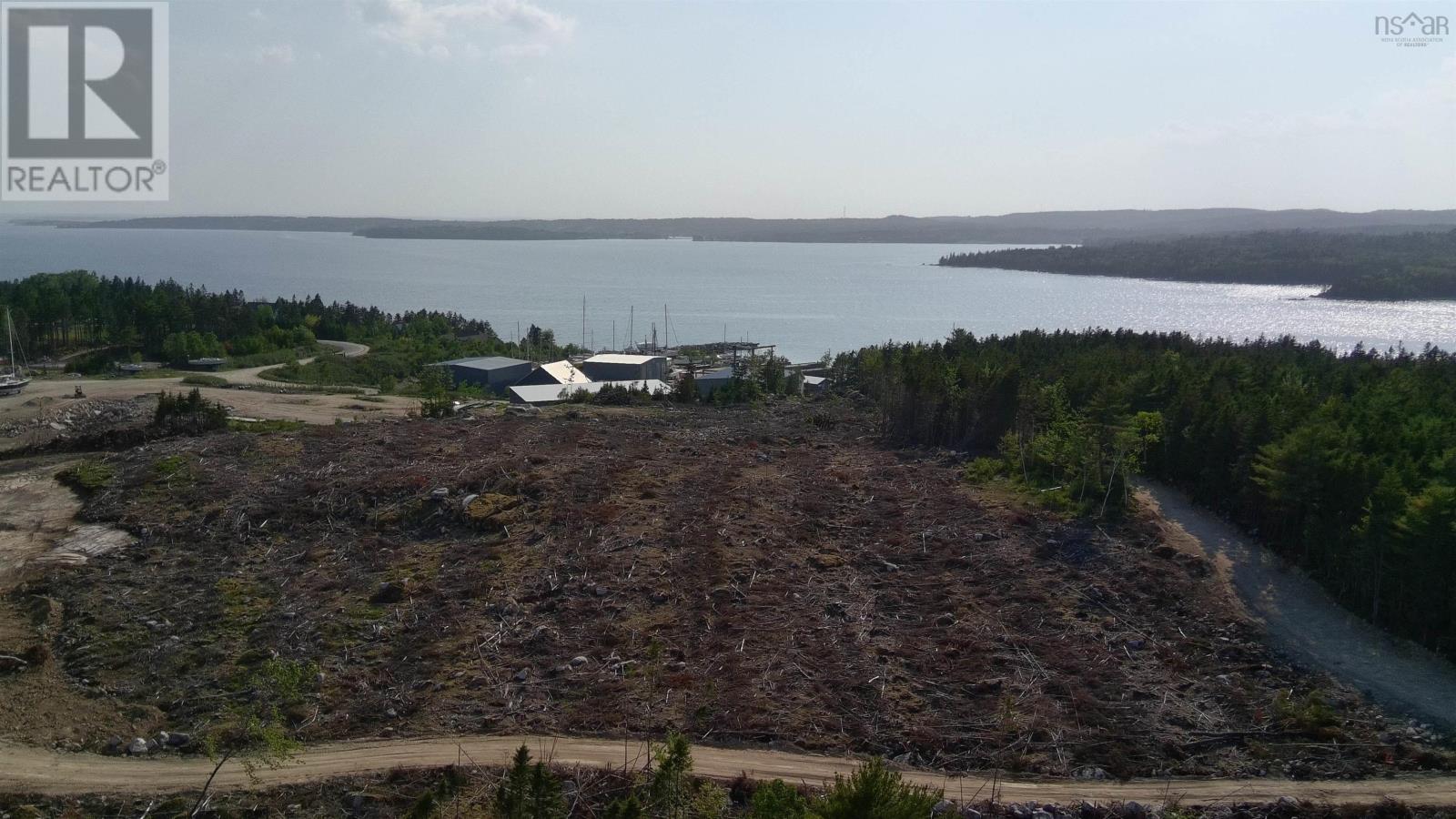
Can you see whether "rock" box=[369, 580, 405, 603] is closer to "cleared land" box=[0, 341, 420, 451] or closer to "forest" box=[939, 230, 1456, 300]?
"cleared land" box=[0, 341, 420, 451]

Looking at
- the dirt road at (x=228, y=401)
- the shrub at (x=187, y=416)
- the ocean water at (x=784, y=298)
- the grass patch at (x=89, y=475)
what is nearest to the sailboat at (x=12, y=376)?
the dirt road at (x=228, y=401)

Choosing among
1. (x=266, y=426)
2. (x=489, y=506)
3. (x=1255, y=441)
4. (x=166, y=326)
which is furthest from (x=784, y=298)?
(x=489, y=506)

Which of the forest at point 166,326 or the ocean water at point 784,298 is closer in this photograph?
the forest at point 166,326

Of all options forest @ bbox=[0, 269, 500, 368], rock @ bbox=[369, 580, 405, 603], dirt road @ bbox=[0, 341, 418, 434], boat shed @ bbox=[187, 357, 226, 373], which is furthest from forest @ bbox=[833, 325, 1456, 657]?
forest @ bbox=[0, 269, 500, 368]

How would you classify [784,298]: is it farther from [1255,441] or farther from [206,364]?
[1255,441]

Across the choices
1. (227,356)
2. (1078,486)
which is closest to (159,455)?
(1078,486)

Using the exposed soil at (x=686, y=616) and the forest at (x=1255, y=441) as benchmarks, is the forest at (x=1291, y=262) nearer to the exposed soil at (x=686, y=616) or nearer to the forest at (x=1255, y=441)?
the forest at (x=1255, y=441)

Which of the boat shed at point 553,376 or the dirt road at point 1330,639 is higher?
the boat shed at point 553,376
